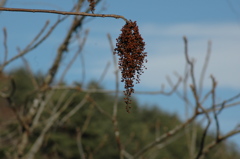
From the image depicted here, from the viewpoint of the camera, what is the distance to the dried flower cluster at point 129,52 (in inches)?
92.9

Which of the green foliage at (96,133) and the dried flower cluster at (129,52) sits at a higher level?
the dried flower cluster at (129,52)

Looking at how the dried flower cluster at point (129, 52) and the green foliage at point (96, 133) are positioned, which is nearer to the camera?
the dried flower cluster at point (129, 52)

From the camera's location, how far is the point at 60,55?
6.10 meters

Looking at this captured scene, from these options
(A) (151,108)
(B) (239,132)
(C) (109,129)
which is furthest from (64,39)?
(A) (151,108)

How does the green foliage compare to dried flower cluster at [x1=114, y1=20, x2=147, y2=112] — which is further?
the green foliage

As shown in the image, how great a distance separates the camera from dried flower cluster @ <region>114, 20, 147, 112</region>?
236 centimetres

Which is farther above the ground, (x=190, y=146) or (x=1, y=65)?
(x=1, y=65)

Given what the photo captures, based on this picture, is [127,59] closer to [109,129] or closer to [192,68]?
[192,68]

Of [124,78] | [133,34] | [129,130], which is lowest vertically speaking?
[129,130]

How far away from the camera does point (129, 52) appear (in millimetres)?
2371

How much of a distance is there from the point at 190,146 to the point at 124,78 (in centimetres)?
363

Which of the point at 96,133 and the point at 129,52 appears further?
the point at 96,133

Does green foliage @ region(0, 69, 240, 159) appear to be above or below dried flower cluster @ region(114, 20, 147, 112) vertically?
below

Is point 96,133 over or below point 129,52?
below
